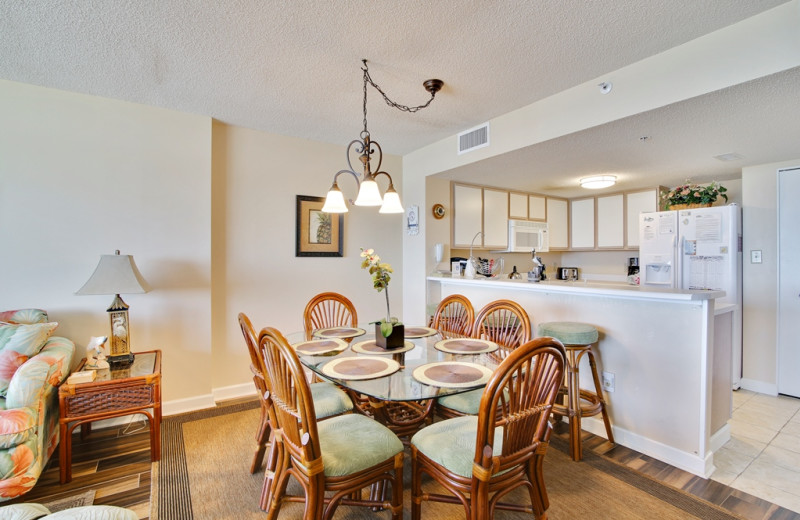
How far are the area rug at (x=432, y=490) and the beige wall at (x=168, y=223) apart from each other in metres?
0.89

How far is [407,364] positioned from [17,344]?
221 cm

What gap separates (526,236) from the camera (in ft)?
15.2

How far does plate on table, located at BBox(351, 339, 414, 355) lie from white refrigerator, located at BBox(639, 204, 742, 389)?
10.0 ft

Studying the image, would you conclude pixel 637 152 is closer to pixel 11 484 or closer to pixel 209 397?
pixel 209 397

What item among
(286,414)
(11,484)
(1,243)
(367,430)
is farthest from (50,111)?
(367,430)

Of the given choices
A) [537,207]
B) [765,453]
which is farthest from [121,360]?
[537,207]

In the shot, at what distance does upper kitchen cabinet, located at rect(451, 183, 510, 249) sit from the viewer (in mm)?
4031

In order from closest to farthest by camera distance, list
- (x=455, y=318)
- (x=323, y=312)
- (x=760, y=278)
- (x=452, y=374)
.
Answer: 1. (x=452, y=374)
2. (x=455, y=318)
3. (x=323, y=312)
4. (x=760, y=278)

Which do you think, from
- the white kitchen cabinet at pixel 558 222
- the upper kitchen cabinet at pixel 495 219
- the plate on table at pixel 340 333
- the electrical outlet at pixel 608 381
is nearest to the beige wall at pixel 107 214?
the plate on table at pixel 340 333

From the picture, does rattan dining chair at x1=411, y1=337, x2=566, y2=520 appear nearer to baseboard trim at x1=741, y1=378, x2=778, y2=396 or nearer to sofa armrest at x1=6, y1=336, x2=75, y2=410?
sofa armrest at x1=6, y1=336, x2=75, y2=410

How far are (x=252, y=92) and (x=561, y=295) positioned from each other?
2.71 metres

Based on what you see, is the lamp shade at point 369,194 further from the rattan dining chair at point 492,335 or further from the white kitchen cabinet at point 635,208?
the white kitchen cabinet at point 635,208

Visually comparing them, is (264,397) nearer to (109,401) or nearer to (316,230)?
(109,401)

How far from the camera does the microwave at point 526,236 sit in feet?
14.8
